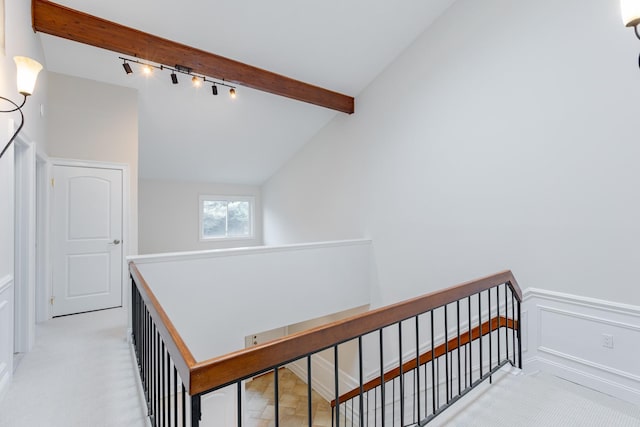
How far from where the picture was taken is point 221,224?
7074mm

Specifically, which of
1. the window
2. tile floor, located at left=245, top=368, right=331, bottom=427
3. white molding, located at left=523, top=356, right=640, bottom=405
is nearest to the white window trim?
the window

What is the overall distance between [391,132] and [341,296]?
2364 mm

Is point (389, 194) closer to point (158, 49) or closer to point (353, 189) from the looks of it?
point (353, 189)

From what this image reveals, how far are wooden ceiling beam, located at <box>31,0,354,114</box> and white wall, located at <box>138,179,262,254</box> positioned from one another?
11.1 ft

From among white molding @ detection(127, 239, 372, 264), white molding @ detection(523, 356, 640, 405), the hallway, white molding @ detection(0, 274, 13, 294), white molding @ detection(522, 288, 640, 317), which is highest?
white molding @ detection(127, 239, 372, 264)

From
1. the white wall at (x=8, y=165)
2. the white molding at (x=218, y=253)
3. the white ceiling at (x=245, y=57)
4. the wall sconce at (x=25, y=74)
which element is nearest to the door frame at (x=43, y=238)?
the white wall at (x=8, y=165)

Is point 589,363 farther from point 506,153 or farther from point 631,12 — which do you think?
point 631,12

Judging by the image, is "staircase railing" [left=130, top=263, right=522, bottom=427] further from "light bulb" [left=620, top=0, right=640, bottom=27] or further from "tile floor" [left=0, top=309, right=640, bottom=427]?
"light bulb" [left=620, top=0, right=640, bottom=27]

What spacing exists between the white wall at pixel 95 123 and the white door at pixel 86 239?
0.53ft

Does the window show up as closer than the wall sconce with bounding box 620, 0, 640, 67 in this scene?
No

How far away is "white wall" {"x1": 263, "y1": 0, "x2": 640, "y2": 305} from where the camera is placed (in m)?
2.49

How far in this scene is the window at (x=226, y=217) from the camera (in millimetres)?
6855

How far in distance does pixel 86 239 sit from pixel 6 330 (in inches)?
74.7

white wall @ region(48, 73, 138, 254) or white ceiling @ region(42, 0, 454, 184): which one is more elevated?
white ceiling @ region(42, 0, 454, 184)
